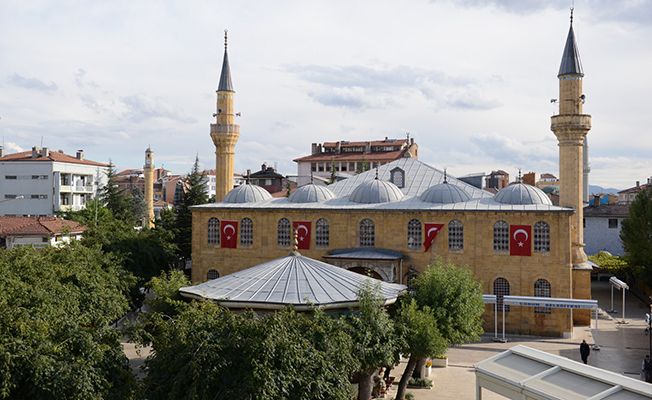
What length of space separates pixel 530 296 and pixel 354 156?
49.2m

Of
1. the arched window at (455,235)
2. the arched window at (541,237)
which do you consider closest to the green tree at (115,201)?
the arched window at (455,235)

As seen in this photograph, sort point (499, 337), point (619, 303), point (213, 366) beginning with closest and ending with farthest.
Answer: point (213, 366) → point (499, 337) → point (619, 303)

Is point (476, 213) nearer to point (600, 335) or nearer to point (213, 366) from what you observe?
point (600, 335)

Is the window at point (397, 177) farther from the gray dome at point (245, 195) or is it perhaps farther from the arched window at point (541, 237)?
the arched window at point (541, 237)

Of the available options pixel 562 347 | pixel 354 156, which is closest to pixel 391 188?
pixel 562 347

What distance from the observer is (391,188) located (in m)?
33.5

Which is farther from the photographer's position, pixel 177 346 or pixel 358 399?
pixel 358 399

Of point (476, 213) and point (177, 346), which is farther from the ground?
point (476, 213)

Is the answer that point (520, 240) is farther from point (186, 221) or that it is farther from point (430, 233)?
point (186, 221)

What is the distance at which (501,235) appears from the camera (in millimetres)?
29922

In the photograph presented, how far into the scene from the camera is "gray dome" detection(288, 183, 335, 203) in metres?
33.9

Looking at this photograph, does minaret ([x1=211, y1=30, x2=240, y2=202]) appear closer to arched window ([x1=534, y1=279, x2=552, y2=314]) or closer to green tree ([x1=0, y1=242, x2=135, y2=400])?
arched window ([x1=534, y1=279, x2=552, y2=314])

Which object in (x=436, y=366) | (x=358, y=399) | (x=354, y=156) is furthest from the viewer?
(x=354, y=156)

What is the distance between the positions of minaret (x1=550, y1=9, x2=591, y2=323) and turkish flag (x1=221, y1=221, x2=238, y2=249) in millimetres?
19023
